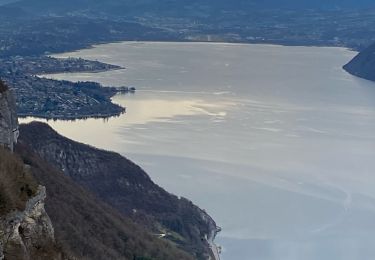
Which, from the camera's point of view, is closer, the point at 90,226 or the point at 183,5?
the point at 90,226

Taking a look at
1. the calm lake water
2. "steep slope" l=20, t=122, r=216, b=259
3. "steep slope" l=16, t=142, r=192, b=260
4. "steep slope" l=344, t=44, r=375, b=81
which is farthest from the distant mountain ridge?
"steep slope" l=16, t=142, r=192, b=260

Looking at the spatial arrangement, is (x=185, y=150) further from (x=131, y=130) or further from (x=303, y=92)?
(x=303, y=92)

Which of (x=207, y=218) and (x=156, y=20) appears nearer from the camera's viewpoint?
(x=207, y=218)

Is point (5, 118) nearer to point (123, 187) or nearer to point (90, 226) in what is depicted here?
point (90, 226)

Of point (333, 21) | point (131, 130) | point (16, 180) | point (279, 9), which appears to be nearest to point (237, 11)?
point (279, 9)

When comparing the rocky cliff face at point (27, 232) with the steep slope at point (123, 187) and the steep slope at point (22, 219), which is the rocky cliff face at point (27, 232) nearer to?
A: the steep slope at point (22, 219)

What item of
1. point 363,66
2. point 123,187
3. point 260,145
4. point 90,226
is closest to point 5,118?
point 90,226
